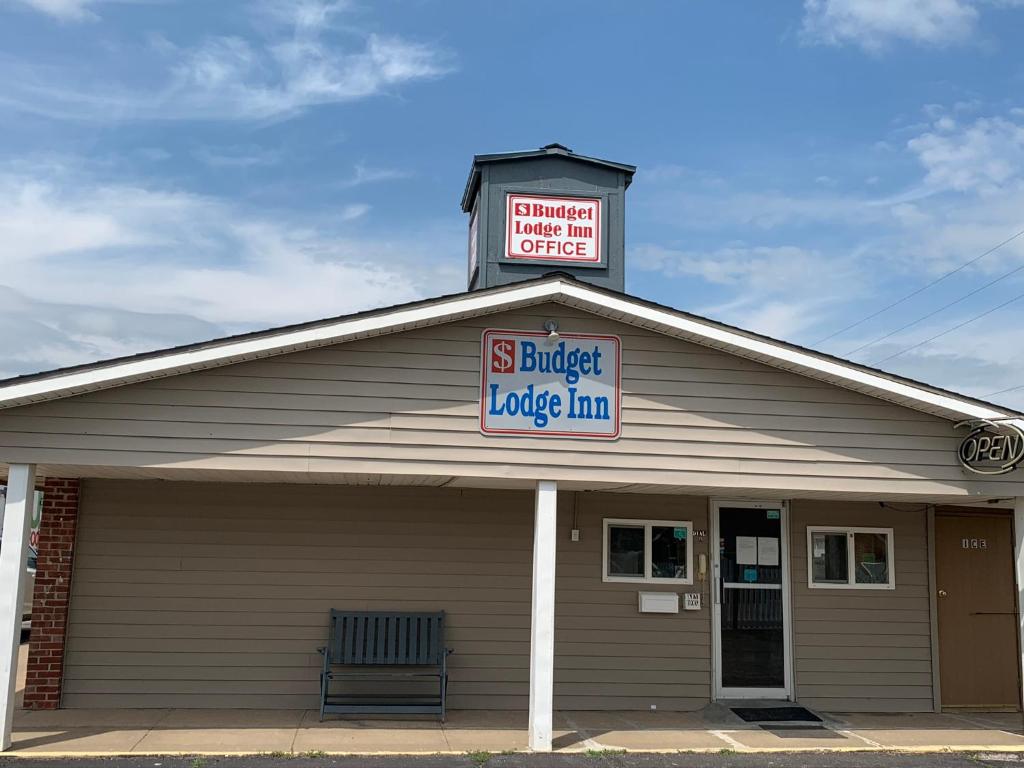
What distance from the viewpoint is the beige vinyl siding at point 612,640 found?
9.80 metres

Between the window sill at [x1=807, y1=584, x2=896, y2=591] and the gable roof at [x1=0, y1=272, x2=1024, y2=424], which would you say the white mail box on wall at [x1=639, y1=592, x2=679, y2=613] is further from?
the gable roof at [x1=0, y1=272, x2=1024, y2=424]

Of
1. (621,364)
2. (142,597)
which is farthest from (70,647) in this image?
(621,364)

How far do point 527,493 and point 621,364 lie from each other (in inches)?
82.2

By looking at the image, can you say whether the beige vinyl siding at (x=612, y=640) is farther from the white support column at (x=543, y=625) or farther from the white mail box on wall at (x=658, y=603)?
the white support column at (x=543, y=625)

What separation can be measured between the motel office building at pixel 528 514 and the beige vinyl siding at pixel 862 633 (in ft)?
0.08

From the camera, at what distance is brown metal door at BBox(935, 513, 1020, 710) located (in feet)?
34.1

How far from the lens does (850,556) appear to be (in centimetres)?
1039

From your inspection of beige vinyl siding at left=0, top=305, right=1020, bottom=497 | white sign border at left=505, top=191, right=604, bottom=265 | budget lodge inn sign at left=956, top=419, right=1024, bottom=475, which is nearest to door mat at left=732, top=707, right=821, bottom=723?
beige vinyl siding at left=0, top=305, right=1020, bottom=497

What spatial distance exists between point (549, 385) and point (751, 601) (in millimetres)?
3571

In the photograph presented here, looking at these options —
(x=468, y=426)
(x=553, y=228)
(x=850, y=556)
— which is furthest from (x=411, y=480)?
(x=850, y=556)

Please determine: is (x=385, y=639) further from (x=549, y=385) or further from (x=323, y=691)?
(x=549, y=385)

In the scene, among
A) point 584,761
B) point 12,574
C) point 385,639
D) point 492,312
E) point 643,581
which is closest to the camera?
point 12,574

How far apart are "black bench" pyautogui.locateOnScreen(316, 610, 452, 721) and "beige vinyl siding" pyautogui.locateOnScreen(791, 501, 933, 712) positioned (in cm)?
369

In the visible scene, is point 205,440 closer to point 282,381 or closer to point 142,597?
point 282,381
